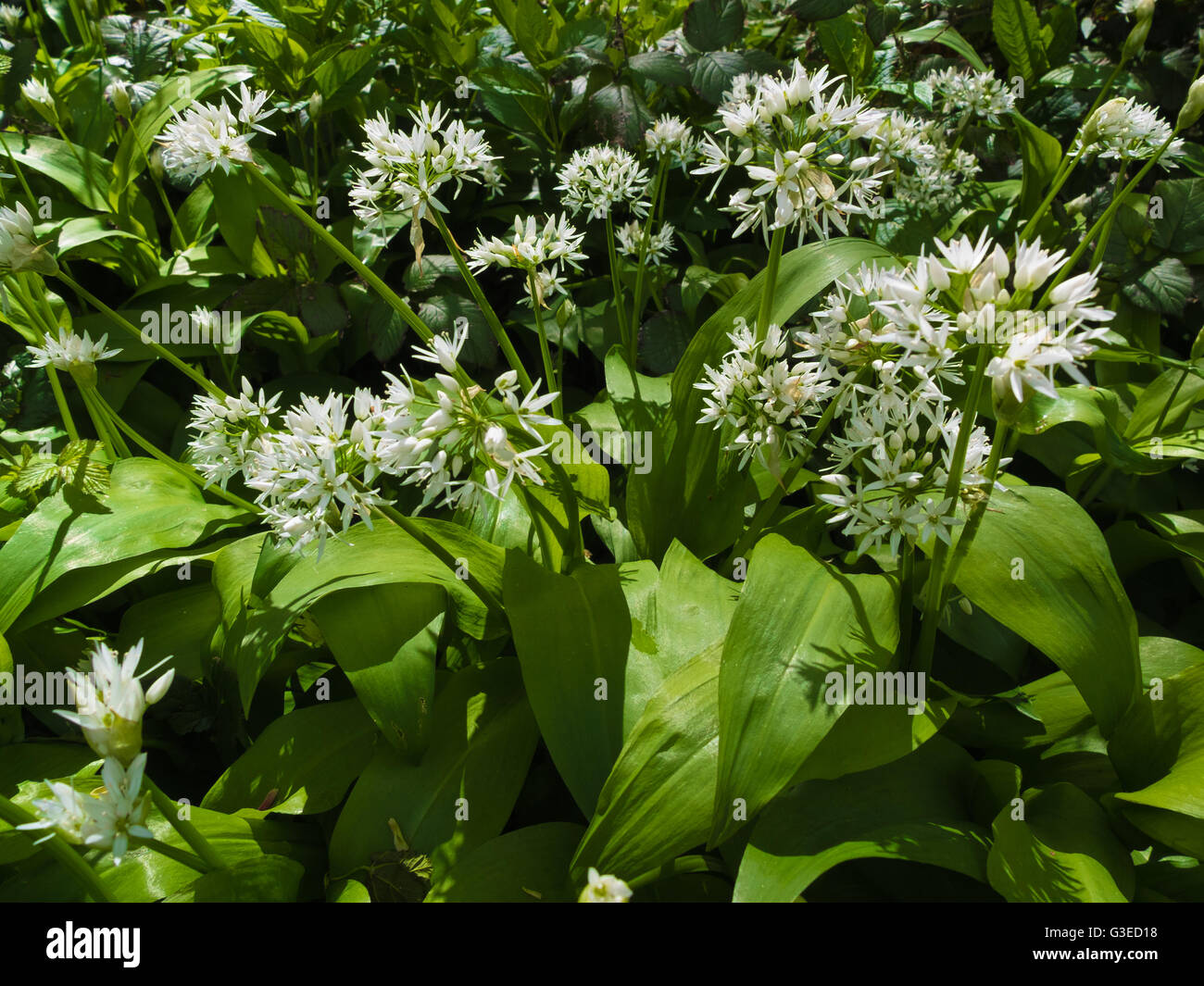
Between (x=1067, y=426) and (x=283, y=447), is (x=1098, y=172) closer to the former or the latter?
(x=1067, y=426)

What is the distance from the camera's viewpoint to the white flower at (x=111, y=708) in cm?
149

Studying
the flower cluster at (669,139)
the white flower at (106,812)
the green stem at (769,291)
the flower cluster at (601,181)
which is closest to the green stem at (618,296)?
the flower cluster at (601,181)

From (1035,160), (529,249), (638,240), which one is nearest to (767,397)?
(529,249)

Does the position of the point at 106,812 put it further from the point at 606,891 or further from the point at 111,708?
the point at 606,891

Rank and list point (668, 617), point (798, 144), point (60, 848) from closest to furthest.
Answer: point (60, 848)
point (798, 144)
point (668, 617)

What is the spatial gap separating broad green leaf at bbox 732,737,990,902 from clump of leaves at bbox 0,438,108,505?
2.34m

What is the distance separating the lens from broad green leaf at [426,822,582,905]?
198cm

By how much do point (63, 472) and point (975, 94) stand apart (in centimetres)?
390

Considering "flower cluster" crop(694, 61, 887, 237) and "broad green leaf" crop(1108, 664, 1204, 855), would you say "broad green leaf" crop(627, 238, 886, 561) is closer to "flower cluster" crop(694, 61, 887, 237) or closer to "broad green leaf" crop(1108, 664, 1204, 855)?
"flower cluster" crop(694, 61, 887, 237)

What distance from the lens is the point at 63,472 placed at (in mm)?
2738

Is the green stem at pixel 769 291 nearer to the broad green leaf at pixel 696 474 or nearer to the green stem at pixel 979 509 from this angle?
the broad green leaf at pixel 696 474

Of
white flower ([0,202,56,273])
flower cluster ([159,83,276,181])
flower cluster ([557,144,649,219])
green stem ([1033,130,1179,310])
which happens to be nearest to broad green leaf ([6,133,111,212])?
white flower ([0,202,56,273])
